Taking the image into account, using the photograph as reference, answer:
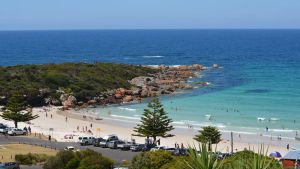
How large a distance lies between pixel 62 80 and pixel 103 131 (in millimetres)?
29863

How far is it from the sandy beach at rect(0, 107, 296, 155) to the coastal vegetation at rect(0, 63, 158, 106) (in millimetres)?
5538

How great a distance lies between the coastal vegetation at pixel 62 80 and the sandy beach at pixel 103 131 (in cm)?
554

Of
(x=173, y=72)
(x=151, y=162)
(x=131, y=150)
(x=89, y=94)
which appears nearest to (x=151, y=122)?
(x=131, y=150)

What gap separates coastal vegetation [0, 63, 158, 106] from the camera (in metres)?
69.4

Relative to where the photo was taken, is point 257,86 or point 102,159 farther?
point 257,86

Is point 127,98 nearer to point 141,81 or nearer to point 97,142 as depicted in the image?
point 141,81

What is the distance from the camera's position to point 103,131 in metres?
51.1

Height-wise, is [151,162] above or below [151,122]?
below

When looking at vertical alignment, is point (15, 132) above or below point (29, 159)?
above

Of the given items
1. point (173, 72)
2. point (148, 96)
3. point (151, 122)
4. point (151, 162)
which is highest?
point (173, 72)

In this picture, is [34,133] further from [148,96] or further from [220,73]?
[220,73]

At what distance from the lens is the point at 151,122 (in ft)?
137

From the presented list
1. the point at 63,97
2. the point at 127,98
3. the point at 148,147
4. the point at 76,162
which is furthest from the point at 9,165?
the point at 127,98

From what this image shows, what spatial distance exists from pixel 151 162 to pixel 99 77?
2366 inches
